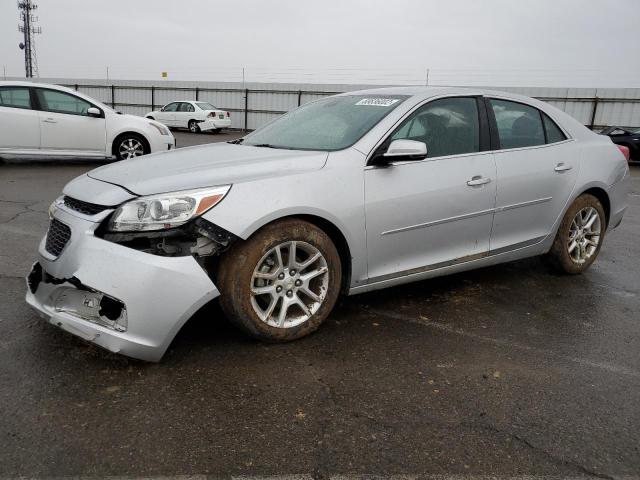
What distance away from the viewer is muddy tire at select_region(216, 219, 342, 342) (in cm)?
310

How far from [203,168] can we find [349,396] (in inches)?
59.1

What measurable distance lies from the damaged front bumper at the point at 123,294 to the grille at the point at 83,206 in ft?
0.21

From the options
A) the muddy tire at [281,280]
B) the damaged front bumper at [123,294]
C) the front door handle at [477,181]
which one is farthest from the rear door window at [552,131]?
the damaged front bumper at [123,294]

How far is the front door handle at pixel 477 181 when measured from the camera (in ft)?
13.0

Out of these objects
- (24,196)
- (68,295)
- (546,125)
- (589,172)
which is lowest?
(24,196)

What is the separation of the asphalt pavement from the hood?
932mm

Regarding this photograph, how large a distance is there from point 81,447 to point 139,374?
0.64 meters

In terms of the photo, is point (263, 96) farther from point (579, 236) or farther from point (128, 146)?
point (579, 236)

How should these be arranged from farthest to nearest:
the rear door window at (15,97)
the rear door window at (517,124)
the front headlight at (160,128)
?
the front headlight at (160,128) < the rear door window at (15,97) < the rear door window at (517,124)

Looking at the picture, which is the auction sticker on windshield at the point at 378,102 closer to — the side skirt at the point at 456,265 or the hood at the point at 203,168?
the hood at the point at 203,168

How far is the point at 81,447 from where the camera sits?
7.57 ft

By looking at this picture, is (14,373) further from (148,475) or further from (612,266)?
(612,266)

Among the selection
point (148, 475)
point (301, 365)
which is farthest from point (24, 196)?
point (148, 475)

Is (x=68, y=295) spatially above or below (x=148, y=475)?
above
